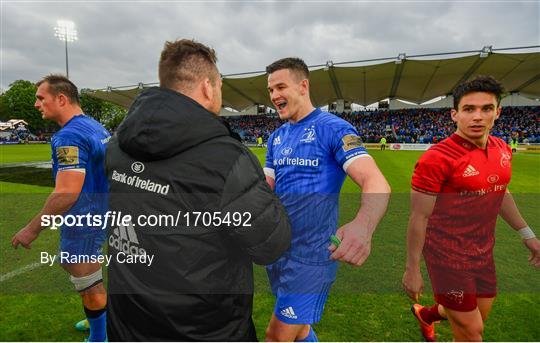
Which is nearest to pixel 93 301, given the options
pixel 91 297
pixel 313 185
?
pixel 91 297

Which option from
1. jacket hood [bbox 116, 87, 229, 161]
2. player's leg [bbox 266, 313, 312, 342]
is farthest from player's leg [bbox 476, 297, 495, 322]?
jacket hood [bbox 116, 87, 229, 161]

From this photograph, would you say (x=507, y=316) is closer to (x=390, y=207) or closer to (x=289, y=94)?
(x=289, y=94)

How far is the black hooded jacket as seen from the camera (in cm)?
136

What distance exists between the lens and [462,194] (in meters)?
2.44

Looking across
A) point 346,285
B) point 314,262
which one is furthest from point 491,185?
point 346,285

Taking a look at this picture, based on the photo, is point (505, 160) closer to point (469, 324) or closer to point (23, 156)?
point (469, 324)

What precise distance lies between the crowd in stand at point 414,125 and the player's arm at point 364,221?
37.0m

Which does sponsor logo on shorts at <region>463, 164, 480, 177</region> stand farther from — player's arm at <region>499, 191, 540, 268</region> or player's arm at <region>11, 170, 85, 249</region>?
player's arm at <region>11, 170, 85, 249</region>

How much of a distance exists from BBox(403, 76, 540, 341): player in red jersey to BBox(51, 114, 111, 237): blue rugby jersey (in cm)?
290

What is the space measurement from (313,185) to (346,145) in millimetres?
463

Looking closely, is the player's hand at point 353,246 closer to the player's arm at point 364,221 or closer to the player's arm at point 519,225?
the player's arm at point 364,221

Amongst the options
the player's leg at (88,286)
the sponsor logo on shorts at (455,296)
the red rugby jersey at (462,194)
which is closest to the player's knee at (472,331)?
the sponsor logo on shorts at (455,296)

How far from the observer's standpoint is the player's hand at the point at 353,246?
5.05 feet

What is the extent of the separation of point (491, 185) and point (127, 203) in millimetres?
2601
